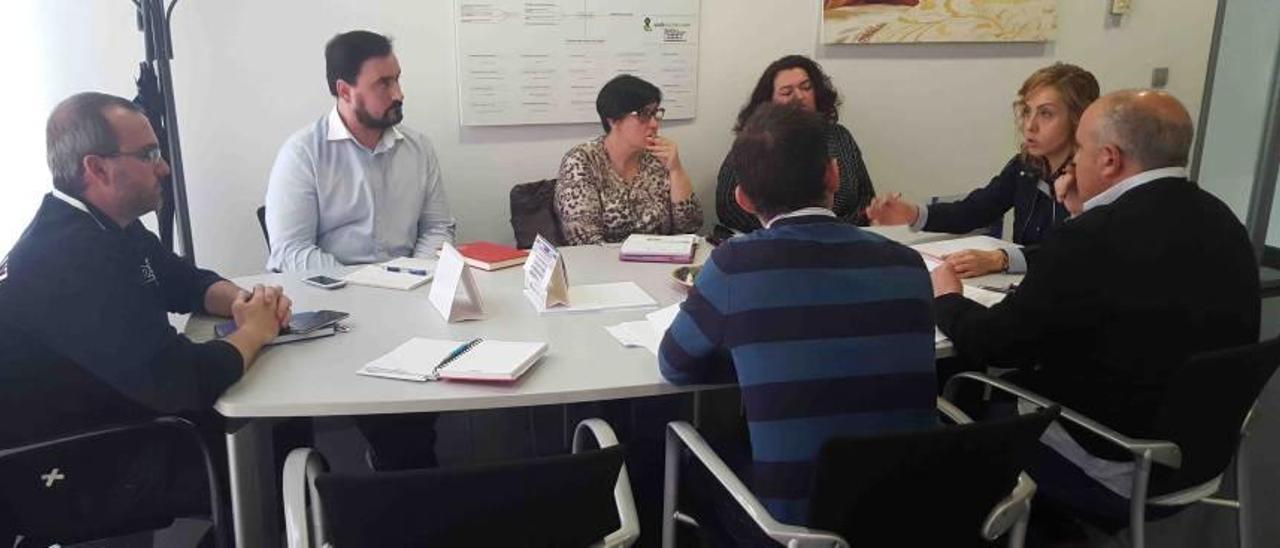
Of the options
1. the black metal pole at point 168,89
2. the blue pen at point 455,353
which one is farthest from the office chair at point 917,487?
the black metal pole at point 168,89

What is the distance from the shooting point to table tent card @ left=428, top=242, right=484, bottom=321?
75.6 inches

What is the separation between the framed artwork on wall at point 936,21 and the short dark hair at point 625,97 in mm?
1127

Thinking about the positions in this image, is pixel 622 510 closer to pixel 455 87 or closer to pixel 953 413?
pixel 953 413

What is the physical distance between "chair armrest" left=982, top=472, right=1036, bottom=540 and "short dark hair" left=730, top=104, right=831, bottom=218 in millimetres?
565

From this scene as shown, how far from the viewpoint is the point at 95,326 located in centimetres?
143

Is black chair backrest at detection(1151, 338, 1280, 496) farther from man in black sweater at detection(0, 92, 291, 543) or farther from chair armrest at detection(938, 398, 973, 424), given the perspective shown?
man in black sweater at detection(0, 92, 291, 543)

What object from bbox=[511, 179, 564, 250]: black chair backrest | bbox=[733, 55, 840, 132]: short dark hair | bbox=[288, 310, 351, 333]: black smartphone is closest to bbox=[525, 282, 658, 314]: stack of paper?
bbox=[288, 310, 351, 333]: black smartphone

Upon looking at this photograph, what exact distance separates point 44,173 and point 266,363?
1.76 metres

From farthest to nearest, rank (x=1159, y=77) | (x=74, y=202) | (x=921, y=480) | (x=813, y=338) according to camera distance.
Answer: (x=1159, y=77), (x=74, y=202), (x=813, y=338), (x=921, y=480)

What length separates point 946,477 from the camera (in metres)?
1.29

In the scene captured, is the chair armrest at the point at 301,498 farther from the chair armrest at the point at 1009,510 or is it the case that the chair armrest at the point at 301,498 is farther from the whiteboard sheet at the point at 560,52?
the whiteboard sheet at the point at 560,52

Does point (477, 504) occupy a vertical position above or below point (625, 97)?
below

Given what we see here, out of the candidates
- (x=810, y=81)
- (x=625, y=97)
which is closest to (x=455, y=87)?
(x=625, y=97)

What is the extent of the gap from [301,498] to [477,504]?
1.25ft
